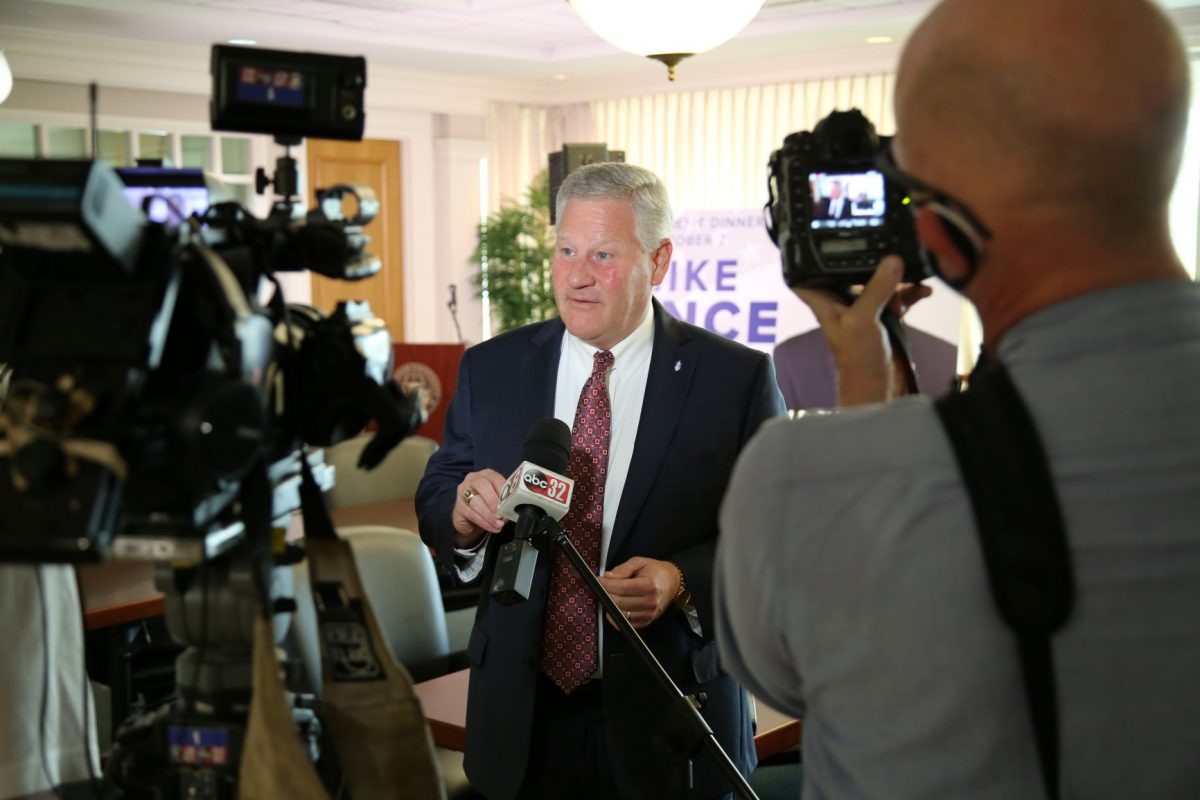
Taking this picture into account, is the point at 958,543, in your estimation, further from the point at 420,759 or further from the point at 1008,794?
the point at 420,759

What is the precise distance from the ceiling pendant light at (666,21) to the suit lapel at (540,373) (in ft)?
4.78

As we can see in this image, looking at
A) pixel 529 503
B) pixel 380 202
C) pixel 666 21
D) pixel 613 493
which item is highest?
pixel 666 21

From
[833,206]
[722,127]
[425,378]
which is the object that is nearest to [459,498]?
[833,206]

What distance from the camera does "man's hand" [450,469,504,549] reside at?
1.82 m

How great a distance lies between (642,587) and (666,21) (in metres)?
2.02

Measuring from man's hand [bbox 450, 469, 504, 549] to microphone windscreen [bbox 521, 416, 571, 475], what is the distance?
0.22 metres

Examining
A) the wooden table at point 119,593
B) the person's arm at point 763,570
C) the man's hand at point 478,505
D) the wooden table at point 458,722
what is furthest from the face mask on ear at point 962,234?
the wooden table at point 119,593

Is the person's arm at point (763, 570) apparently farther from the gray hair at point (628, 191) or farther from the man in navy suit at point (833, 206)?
the gray hair at point (628, 191)

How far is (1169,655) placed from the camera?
833 millimetres

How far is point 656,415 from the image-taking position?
205 centimetres

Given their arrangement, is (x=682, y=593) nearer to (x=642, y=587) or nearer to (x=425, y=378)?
(x=642, y=587)

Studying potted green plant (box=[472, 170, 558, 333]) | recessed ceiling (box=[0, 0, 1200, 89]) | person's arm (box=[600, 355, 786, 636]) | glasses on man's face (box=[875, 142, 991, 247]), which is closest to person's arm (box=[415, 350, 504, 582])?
person's arm (box=[600, 355, 786, 636])

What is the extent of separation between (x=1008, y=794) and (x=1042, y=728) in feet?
0.19

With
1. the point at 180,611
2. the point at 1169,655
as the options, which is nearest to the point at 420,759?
the point at 180,611
